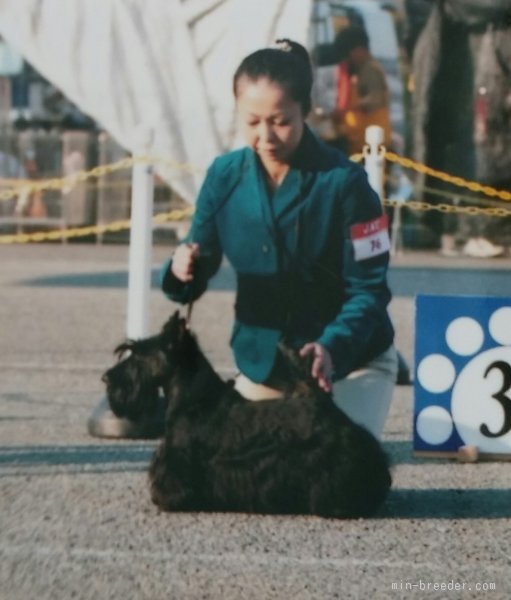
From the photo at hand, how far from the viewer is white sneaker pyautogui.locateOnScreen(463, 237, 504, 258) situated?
348 inches

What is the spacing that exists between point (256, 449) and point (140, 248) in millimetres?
1870

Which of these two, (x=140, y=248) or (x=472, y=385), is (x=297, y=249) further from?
(x=140, y=248)

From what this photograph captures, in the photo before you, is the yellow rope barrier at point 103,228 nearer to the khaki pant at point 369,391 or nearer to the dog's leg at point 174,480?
the khaki pant at point 369,391

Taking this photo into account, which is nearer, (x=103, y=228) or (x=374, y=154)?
(x=374, y=154)

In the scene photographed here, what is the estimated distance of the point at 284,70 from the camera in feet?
18.8

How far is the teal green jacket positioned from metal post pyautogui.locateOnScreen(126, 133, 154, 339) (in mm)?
1497

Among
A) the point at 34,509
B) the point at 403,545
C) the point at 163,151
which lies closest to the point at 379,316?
the point at 403,545

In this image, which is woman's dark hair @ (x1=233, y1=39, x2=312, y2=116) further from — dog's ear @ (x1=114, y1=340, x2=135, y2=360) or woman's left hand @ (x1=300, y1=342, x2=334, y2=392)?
dog's ear @ (x1=114, y1=340, x2=135, y2=360)

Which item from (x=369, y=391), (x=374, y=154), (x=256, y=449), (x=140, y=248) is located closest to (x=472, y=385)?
(x=369, y=391)

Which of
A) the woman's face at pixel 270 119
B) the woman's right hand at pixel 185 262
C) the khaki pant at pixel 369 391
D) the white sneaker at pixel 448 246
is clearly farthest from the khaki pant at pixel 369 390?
→ the white sneaker at pixel 448 246

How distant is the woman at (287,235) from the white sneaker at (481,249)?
2.69 meters

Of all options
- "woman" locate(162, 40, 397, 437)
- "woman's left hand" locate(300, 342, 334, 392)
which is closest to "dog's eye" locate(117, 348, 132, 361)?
"woman" locate(162, 40, 397, 437)

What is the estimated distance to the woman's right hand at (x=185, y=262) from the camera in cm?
576

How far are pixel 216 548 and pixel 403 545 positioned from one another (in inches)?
22.8
